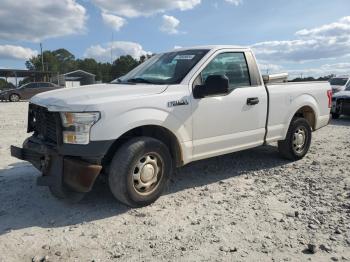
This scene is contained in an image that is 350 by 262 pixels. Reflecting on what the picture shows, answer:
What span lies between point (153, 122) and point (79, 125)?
0.88m

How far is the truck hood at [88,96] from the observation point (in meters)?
4.08

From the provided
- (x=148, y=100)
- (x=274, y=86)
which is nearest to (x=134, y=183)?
(x=148, y=100)

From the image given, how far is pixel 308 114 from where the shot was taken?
7180mm

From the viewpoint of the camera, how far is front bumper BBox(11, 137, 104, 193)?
408cm

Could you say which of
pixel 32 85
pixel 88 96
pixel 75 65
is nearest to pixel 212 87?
pixel 88 96

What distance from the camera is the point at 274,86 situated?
20.0 ft

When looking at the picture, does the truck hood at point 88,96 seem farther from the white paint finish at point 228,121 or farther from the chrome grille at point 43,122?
the white paint finish at point 228,121

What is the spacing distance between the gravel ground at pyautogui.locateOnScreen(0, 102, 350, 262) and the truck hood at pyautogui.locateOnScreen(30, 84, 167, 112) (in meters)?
1.26

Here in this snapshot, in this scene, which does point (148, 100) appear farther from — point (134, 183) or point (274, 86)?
point (274, 86)

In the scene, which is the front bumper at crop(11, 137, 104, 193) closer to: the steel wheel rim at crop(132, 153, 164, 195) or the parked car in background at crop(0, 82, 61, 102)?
the steel wheel rim at crop(132, 153, 164, 195)

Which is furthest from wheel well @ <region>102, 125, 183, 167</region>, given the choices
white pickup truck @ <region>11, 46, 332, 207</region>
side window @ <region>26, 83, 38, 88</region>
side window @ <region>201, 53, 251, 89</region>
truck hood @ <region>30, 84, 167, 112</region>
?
side window @ <region>26, 83, 38, 88</region>

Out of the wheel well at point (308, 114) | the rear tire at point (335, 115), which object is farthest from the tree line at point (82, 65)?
the wheel well at point (308, 114)

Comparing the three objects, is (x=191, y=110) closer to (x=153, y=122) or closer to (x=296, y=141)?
(x=153, y=122)

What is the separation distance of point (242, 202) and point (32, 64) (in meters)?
90.8
